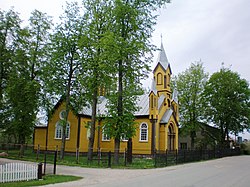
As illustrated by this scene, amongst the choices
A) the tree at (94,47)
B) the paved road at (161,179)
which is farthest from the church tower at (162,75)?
the paved road at (161,179)

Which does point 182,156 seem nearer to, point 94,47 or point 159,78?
point 159,78

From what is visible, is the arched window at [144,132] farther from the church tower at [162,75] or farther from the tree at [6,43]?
the tree at [6,43]

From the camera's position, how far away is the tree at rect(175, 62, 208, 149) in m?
48.0

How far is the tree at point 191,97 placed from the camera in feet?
158

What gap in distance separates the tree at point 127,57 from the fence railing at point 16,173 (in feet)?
31.3

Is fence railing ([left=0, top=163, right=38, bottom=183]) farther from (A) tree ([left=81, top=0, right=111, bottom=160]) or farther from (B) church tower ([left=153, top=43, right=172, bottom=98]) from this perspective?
(B) church tower ([left=153, top=43, right=172, bottom=98])

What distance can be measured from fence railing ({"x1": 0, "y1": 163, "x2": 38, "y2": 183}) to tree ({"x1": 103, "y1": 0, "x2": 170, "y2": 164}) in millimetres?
9554

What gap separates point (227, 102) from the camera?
48.2 m

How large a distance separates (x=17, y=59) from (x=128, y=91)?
12.3 metres

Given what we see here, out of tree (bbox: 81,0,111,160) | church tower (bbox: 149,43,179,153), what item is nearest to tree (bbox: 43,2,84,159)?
tree (bbox: 81,0,111,160)

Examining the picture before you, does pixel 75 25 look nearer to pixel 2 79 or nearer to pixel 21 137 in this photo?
pixel 2 79

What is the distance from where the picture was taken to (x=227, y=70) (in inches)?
2029

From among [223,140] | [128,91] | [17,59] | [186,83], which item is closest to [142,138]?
[128,91]

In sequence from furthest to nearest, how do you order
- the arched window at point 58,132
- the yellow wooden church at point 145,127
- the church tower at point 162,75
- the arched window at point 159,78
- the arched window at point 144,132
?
the arched window at point 159,78
the church tower at point 162,75
the arched window at point 58,132
the arched window at point 144,132
the yellow wooden church at point 145,127
